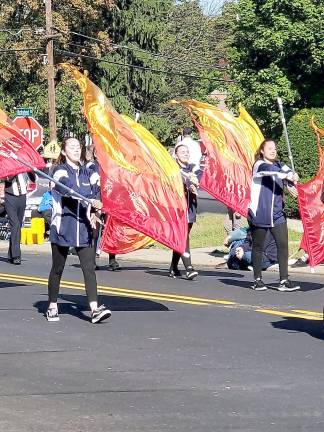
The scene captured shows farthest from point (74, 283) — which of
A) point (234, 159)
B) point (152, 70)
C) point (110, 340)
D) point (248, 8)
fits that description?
point (152, 70)

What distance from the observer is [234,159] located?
17.4m

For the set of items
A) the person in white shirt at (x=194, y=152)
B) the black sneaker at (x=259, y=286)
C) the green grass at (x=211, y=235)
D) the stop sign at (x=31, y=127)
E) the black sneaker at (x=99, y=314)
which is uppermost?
the stop sign at (x=31, y=127)

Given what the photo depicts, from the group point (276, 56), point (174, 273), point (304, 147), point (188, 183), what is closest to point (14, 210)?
point (174, 273)

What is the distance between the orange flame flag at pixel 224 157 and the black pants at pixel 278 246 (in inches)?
67.7

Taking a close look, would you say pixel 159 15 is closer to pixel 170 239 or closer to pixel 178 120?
pixel 178 120

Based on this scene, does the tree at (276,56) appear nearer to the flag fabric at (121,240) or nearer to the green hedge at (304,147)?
the green hedge at (304,147)

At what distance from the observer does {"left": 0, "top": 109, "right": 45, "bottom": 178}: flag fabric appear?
14.2 metres

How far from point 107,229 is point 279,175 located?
10.1ft

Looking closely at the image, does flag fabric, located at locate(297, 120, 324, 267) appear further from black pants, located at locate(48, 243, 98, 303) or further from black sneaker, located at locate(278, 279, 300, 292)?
black pants, located at locate(48, 243, 98, 303)

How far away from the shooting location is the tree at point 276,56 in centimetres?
3394

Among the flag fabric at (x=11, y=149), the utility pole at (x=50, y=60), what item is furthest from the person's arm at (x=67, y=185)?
the utility pole at (x=50, y=60)

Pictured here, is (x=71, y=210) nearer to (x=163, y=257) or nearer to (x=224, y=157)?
(x=224, y=157)

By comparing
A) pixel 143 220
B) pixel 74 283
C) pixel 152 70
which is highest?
pixel 152 70

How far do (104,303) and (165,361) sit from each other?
3.92 m
